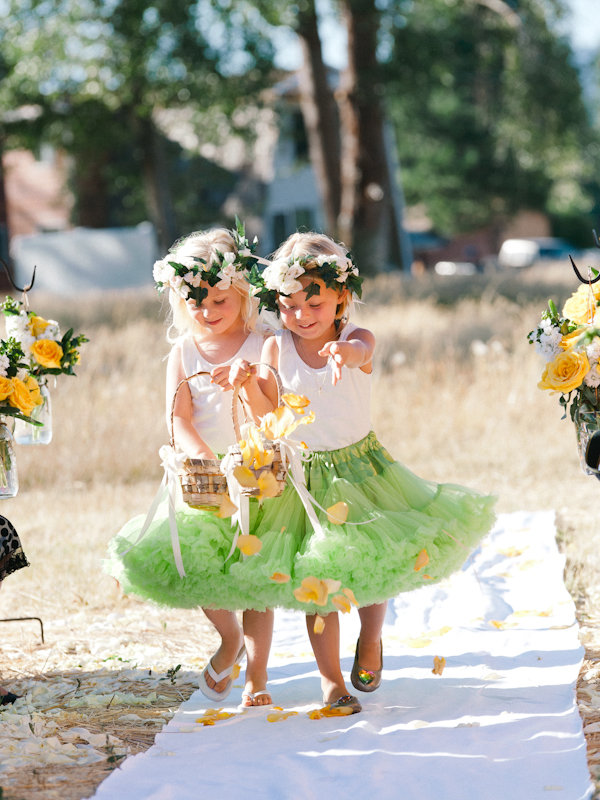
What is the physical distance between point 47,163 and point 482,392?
79.1 feet

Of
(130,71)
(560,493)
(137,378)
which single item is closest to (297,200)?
(130,71)

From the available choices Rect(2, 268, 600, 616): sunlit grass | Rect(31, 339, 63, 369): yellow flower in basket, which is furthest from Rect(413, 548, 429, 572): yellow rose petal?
Rect(2, 268, 600, 616): sunlit grass

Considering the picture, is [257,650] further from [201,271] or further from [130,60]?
[130,60]

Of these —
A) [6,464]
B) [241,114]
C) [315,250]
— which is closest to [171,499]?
[6,464]

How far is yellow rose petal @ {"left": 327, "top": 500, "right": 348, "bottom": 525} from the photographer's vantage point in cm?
343

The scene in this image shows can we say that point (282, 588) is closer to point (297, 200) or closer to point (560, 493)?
point (560, 493)

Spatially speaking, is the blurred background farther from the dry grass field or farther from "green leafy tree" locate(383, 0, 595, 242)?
the dry grass field

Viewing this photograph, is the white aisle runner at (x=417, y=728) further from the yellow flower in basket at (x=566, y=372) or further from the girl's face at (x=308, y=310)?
the girl's face at (x=308, y=310)

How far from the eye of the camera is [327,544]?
11.1 ft

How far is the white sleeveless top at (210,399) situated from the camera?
3.88m

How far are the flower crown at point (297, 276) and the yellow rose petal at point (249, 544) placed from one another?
2.84 ft

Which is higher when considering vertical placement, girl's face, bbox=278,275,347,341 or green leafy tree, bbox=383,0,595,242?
green leafy tree, bbox=383,0,595,242

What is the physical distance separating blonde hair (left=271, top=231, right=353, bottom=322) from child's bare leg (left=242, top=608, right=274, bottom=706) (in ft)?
3.73

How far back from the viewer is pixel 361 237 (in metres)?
16.0
